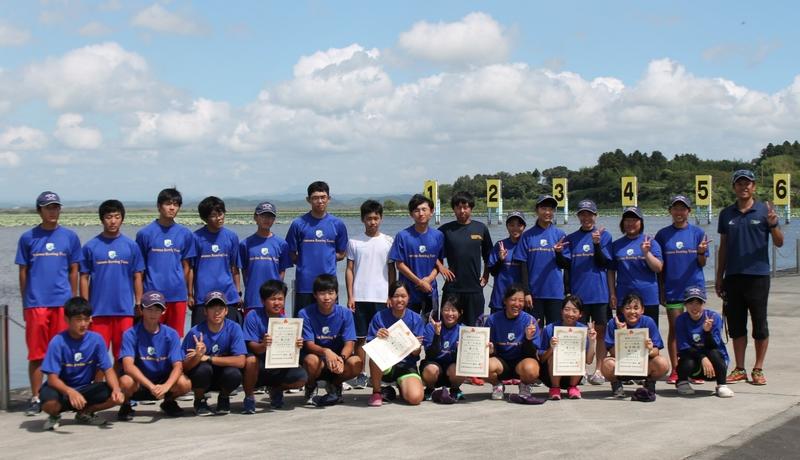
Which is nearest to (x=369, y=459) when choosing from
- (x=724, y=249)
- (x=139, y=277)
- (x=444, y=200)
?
(x=139, y=277)

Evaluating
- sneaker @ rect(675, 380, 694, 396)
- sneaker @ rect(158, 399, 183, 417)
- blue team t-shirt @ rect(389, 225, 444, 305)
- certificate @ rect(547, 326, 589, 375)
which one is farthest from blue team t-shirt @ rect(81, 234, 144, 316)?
sneaker @ rect(675, 380, 694, 396)

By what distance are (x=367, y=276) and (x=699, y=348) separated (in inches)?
131

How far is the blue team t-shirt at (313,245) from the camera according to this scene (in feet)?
29.8

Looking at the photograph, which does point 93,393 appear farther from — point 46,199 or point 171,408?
point 46,199

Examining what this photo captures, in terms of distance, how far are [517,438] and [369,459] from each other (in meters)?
1.23

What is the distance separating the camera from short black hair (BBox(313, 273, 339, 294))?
833 centimetres

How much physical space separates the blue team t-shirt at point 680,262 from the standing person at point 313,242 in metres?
3.31

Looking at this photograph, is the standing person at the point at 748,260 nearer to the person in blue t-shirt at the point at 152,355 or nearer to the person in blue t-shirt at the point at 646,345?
the person in blue t-shirt at the point at 646,345

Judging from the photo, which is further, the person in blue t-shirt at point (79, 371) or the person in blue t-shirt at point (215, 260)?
the person in blue t-shirt at point (215, 260)

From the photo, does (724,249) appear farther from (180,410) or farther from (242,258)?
(180,410)

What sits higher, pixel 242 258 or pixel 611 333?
pixel 242 258

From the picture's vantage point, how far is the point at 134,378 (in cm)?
746

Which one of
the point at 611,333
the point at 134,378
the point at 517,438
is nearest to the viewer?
the point at 517,438

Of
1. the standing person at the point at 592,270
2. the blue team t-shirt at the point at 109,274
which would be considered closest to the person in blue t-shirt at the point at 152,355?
the blue team t-shirt at the point at 109,274
